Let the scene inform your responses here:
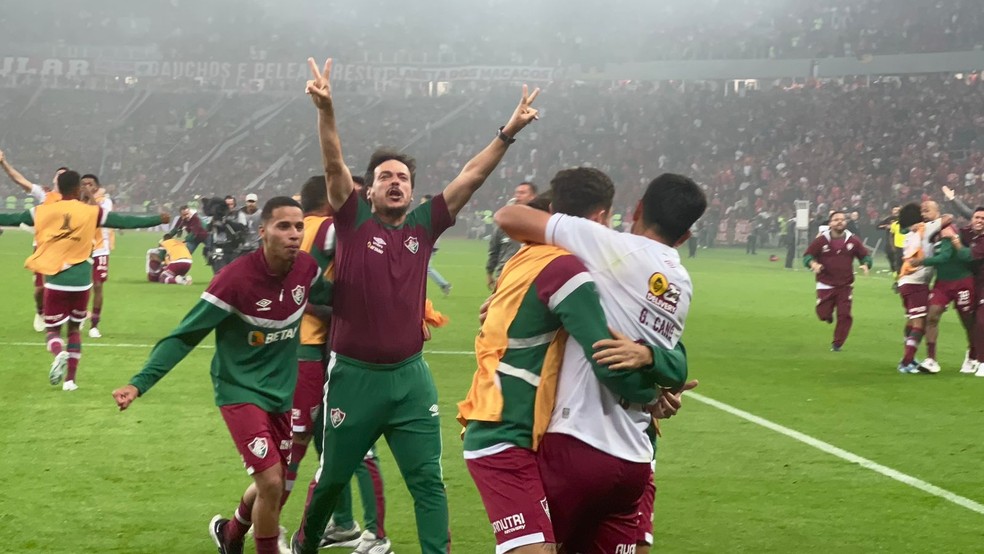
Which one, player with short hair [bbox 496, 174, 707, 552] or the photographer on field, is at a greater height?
player with short hair [bbox 496, 174, 707, 552]

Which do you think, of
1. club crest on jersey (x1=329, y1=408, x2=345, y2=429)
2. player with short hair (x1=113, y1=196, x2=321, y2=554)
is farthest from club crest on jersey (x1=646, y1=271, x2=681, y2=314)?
player with short hair (x1=113, y1=196, x2=321, y2=554)

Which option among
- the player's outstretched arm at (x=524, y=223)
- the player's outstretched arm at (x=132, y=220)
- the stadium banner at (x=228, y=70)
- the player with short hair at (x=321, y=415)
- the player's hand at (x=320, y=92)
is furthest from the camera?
the stadium banner at (x=228, y=70)

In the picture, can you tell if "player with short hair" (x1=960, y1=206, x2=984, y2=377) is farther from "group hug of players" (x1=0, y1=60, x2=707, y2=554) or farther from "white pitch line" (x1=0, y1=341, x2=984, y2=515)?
"group hug of players" (x1=0, y1=60, x2=707, y2=554)

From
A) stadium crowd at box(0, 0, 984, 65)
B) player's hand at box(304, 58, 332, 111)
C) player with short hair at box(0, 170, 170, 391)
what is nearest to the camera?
player's hand at box(304, 58, 332, 111)

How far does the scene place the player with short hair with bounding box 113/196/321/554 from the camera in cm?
566

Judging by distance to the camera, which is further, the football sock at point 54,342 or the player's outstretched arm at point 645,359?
the football sock at point 54,342

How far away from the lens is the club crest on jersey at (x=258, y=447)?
564cm

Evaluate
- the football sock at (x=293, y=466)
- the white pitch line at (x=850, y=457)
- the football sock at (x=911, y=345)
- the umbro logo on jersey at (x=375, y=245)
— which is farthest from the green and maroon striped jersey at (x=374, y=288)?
the football sock at (x=911, y=345)

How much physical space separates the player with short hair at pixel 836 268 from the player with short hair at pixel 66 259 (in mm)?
9962

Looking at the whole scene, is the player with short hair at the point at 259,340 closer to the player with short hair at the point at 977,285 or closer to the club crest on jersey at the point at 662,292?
the club crest on jersey at the point at 662,292

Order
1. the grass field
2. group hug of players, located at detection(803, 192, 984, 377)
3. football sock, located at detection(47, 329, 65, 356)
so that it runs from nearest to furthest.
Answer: the grass field, football sock, located at detection(47, 329, 65, 356), group hug of players, located at detection(803, 192, 984, 377)

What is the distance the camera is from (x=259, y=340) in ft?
19.0

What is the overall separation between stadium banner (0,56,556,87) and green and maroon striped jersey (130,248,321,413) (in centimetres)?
6134

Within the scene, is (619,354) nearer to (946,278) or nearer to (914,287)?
(946,278)
